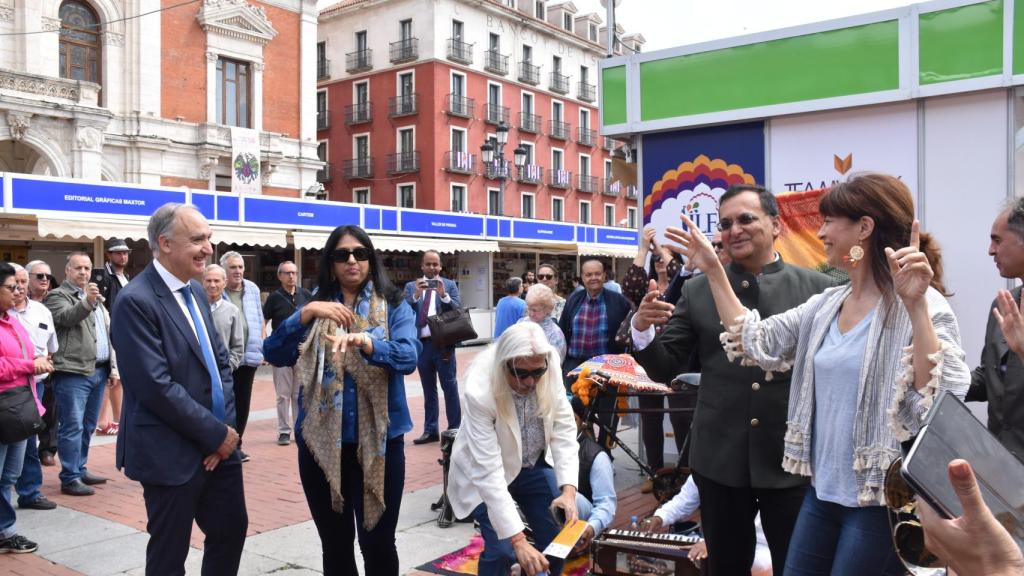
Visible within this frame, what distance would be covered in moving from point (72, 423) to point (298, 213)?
40.9 feet

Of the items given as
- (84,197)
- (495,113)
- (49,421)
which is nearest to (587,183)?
(495,113)

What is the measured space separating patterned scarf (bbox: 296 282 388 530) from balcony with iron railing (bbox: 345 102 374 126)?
126 ft

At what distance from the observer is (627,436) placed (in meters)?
8.60

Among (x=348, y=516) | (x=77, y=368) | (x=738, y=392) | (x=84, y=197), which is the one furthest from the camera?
(x=84, y=197)

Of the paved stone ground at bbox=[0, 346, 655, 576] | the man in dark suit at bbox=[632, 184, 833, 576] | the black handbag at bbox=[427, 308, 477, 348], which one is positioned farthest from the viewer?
the black handbag at bbox=[427, 308, 477, 348]

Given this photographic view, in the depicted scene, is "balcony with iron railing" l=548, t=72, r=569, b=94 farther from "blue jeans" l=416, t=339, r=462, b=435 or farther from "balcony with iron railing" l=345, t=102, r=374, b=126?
"blue jeans" l=416, t=339, r=462, b=435

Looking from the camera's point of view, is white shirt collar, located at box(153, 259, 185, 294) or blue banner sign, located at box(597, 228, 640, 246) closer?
white shirt collar, located at box(153, 259, 185, 294)

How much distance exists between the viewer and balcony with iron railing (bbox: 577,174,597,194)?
45656 millimetres

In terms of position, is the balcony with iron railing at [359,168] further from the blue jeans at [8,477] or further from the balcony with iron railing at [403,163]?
the blue jeans at [8,477]

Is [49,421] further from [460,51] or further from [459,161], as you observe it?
[460,51]

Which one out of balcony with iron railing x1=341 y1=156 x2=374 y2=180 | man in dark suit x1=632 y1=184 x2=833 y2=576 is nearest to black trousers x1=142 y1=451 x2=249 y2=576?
man in dark suit x1=632 y1=184 x2=833 y2=576

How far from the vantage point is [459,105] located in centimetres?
3881

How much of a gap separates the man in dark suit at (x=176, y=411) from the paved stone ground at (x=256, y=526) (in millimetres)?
1110

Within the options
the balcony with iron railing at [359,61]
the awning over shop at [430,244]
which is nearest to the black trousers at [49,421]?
the awning over shop at [430,244]
